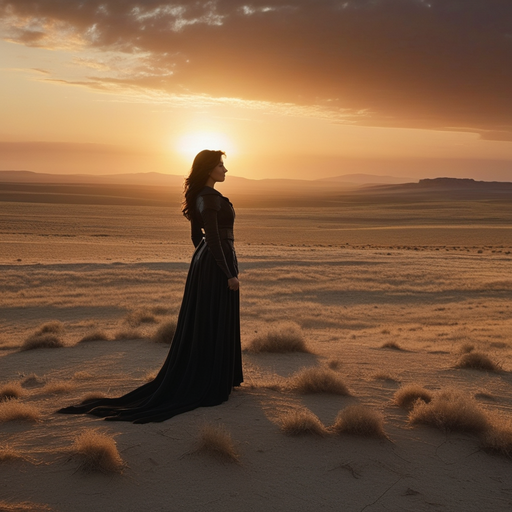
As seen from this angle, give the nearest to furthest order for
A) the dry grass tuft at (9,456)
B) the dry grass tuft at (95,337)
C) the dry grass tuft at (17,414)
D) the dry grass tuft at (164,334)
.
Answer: the dry grass tuft at (9,456) → the dry grass tuft at (17,414) → the dry grass tuft at (164,334) → the dry grass tuft at (95,337)

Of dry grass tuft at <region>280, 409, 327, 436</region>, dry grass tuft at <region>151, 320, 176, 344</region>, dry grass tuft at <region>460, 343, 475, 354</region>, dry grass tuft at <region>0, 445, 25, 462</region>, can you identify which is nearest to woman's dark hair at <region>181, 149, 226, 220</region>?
dry grass tuft at <region>280, 409, 327, 436</region>

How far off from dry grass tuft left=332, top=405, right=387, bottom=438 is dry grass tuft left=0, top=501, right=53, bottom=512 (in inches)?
96.6

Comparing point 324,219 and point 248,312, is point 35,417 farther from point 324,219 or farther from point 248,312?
point 324,219

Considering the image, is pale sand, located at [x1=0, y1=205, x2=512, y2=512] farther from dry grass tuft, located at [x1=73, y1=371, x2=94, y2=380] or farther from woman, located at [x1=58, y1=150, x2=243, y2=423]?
woman, located at [x1=58, y1=150, x2=243, y2=423]

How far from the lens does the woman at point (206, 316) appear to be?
5691 mm

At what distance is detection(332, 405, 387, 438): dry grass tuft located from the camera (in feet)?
16.0

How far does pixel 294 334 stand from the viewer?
9.33 m

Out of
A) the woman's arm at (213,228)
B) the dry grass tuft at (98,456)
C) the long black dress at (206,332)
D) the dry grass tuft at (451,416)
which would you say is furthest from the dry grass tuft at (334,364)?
the dry grass tuft at (98,456)

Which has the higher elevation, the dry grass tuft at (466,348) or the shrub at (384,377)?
the shrub at (384,377)

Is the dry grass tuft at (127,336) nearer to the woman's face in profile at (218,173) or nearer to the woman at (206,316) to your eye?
the woman at (206,316)

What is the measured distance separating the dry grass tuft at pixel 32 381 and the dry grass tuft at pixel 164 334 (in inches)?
103

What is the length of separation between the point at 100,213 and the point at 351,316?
68.4 metres

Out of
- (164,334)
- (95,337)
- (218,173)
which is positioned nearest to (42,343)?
(95,337)

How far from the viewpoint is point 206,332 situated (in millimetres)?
5898
